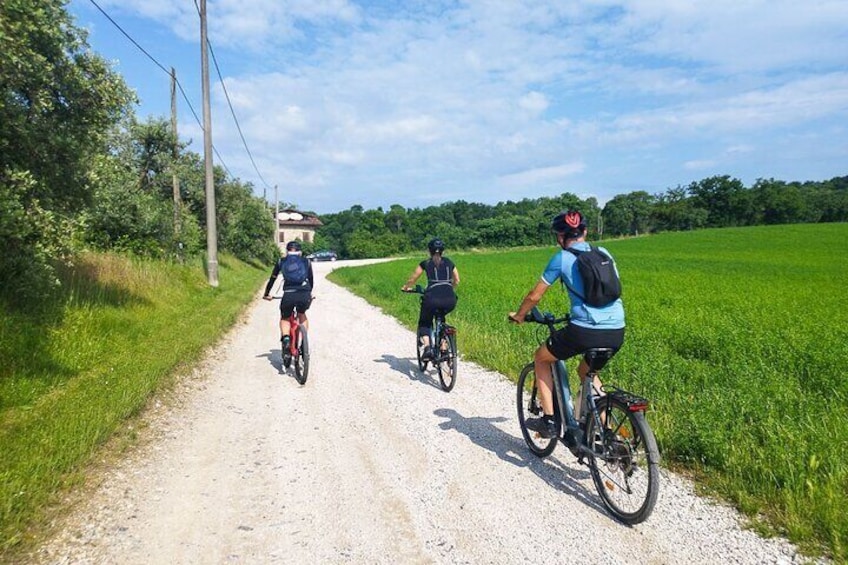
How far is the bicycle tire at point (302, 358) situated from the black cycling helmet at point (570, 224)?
441cm

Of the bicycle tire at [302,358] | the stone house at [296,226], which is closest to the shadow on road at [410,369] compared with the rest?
the bicycle tire at [302,358]

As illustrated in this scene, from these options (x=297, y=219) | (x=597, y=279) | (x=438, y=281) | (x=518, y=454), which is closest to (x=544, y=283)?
(x=597, y=279)

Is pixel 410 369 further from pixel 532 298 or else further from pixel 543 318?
pixel 532 298

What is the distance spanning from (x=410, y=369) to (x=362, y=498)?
4.30 metres

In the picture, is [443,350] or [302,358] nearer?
[443,350]

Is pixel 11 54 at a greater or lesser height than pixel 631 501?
greater

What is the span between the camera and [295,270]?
7.60 meters

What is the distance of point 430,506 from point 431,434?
1437 millimetres

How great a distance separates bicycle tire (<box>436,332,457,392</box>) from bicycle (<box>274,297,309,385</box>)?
1.89 metres

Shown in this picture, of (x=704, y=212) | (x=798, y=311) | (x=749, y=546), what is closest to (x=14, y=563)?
(x=749, y=546)

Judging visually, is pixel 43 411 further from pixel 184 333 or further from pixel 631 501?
pixel 631 501

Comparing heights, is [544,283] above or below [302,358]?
above

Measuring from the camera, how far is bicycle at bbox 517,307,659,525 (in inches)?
132

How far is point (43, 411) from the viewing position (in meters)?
5.06
